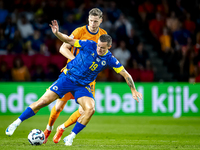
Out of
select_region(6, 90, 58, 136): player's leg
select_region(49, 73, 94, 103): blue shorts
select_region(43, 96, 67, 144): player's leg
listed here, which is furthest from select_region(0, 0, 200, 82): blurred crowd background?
select_region(6, 90, 58, 136): player's leg

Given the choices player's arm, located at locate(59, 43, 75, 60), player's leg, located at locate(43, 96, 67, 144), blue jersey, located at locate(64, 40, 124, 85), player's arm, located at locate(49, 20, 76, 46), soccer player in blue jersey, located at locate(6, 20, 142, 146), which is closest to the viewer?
player's arm, located at locate(49, 20, 76, 46)

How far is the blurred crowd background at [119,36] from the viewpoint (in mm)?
13966

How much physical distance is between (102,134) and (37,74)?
18.7 ft

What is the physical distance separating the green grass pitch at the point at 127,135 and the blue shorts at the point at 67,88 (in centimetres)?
95

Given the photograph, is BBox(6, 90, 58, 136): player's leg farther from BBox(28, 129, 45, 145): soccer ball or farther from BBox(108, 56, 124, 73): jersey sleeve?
BBox(108, 56, 124, 73): jersey sleeve

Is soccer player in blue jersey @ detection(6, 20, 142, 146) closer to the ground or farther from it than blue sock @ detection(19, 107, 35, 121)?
farther from it

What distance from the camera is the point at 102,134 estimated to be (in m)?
8.70

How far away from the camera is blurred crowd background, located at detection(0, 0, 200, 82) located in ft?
45.8

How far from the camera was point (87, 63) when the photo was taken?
6.57 m

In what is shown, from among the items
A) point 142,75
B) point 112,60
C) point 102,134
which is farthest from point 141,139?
point 142,75

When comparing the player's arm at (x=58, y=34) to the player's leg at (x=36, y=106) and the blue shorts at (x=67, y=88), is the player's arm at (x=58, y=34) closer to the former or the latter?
the blue shorts at (x=67, y=88)

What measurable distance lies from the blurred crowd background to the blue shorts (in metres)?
7.02

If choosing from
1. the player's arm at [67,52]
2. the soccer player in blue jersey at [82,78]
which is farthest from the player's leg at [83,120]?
the player's arm at [67,52]

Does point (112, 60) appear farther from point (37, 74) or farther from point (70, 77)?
point (37, 74)
